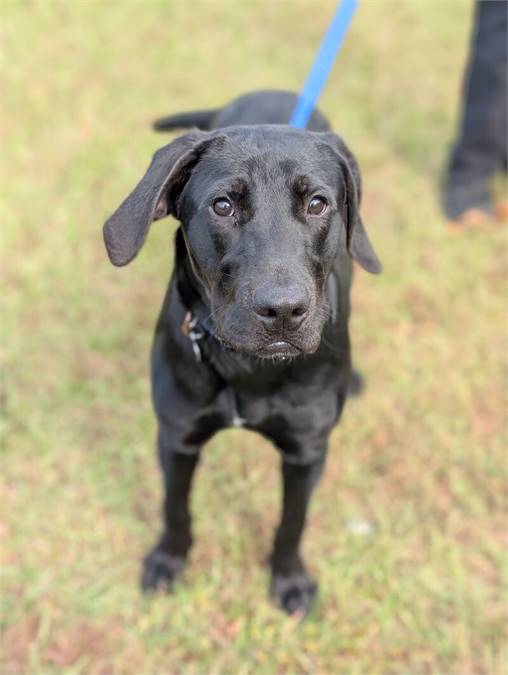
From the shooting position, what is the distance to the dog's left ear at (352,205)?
86.9 inches

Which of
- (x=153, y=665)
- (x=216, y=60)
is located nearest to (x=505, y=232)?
(x=216, y=60)

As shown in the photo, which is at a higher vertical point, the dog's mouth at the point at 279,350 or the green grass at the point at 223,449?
the dog's mouth at the point at 279,350

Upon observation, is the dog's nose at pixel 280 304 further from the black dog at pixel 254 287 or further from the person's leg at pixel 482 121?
the person's leg at pixel 482 121

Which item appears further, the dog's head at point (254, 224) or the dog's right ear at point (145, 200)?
the dog's right ear at point (145, 200)

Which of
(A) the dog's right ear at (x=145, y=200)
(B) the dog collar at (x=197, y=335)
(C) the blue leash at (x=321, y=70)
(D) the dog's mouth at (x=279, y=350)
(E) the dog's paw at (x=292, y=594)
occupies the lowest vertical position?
(E) the dog's paw at (x=292, y=594)

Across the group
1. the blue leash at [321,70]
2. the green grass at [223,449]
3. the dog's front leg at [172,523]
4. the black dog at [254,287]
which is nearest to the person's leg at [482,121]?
the green grass at [223,449]

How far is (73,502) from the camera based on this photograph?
322 cm

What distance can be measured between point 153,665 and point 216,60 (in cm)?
514

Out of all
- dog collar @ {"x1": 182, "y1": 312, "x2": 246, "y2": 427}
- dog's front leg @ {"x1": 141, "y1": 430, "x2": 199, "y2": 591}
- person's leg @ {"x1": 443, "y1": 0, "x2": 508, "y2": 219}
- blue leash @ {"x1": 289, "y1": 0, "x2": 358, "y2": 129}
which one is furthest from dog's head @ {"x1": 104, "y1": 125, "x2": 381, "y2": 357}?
person's leg @ {"x1": 443, "y1": 0, "x2": 508, "y2": 219}

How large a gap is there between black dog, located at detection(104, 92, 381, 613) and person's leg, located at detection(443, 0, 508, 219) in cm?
260

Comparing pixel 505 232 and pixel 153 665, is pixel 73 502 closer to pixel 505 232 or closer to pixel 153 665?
pixel 153 665

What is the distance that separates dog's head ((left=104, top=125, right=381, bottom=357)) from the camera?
75.3 inches

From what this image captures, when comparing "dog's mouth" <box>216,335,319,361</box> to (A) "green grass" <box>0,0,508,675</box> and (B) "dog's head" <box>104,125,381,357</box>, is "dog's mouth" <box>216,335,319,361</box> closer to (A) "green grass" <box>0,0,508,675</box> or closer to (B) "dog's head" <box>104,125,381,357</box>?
(B) "dog's head" <box>104,125,381,357</box>

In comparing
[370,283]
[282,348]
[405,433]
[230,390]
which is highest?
[282,348]
